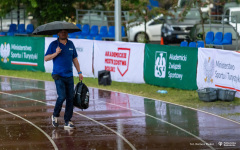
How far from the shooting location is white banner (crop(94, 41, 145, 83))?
64.7 ft

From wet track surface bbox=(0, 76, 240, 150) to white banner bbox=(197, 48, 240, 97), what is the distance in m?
2.10

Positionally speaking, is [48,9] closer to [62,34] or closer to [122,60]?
[122,60]

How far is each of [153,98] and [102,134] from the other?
5.59 meters

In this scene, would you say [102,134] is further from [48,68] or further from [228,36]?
[228,36]

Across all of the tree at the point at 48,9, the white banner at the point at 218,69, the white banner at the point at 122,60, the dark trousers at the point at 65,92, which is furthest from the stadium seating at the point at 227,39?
the dark trousers at the point at 65,92

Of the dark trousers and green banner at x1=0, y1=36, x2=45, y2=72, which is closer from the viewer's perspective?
the dark trousers

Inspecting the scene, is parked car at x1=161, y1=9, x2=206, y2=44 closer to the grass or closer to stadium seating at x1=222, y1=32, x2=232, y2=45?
stadium seating at x1=222, y1=32, x2=232, y2=45

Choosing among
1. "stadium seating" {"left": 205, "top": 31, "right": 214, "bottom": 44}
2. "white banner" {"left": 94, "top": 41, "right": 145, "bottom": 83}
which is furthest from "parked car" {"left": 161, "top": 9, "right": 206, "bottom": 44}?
"white banner" {"left": 94, "top": 41, "right": 145, "bottom": 83}

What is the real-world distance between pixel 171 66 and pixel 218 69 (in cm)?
225

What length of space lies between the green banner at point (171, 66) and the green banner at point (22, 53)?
20.7ft

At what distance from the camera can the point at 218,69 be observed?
1636cm

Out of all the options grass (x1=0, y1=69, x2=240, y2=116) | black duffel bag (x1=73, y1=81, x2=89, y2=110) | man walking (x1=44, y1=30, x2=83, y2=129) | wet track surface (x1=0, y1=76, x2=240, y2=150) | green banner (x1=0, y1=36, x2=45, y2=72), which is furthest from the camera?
green banner (x1=0, y1=36, x2=45, y2=72)

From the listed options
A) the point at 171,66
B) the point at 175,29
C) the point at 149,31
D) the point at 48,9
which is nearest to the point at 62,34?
the point at 171,66

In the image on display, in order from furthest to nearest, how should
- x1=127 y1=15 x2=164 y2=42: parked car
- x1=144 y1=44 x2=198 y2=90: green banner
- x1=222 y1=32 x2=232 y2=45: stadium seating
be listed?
x1=127 y1=15 x2=164 y2=42: parked car < x1=222 y1=32 x2=232 y2=45: stadium seating < x1=144 y1=44 x2=198 y2=90: green banner
